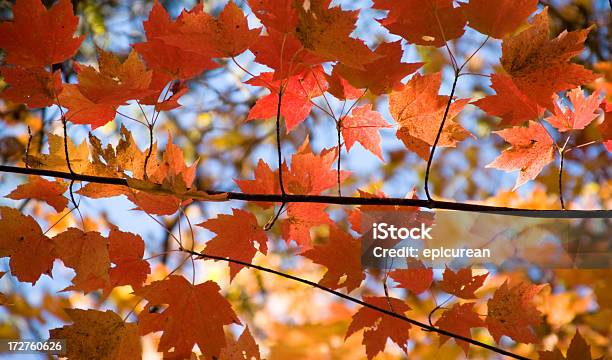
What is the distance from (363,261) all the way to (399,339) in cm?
13

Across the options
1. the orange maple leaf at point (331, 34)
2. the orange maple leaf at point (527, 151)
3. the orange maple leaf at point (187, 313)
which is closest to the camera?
the orange maple leaf at point (331, 34)

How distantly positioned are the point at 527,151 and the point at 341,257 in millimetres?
296

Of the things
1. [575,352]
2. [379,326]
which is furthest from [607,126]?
[379,326]

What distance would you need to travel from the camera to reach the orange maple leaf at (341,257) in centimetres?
75

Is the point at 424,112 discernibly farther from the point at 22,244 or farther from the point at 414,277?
the point at 22,244

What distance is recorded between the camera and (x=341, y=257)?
0.75 m

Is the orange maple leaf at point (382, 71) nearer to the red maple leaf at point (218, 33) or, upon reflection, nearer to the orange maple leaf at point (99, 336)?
the red maple leaf at point (218, 33)

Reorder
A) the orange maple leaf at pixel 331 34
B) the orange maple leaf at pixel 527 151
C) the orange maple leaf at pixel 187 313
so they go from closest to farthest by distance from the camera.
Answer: the orange maple leaf at pixel 331 34 → the orange maple leaf at pixel 187 313 → the orange maple leaf at pixel 527 151

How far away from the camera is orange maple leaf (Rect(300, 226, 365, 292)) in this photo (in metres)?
0.75

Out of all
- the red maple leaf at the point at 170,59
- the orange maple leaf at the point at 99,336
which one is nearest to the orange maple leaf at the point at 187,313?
the orange maple leaf at the point at 99,336

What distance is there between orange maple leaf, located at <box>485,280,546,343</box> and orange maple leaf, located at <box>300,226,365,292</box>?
18 cm

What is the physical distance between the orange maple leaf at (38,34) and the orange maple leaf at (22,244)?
190 millimetres

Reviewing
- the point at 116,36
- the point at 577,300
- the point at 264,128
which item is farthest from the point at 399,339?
the point at 264,128

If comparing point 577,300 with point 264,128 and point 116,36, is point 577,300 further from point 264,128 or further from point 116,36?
point 116,36
